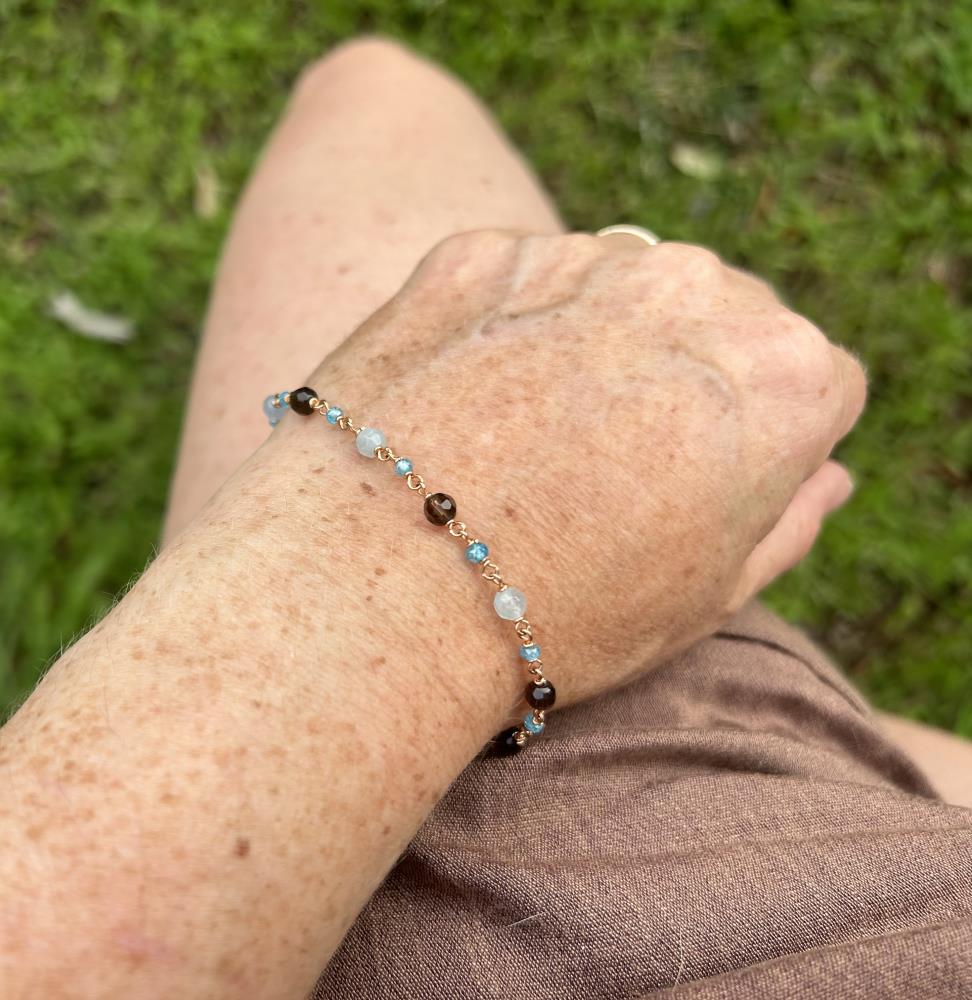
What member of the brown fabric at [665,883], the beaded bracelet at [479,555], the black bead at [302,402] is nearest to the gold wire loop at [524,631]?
the beaded bracelet at [479,555]

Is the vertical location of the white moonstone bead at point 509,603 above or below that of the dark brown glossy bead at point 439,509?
below

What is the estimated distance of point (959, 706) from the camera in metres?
3.02

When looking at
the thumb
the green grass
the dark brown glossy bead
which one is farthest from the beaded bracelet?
the green grass

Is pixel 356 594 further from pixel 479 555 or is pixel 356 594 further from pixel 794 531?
pixel 794 531

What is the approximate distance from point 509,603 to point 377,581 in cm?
18

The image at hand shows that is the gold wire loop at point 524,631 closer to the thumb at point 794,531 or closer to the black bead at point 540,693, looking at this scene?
the black bead at point 540,693

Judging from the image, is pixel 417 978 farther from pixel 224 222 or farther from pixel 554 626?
pixel 224 222

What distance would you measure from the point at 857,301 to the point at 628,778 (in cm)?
238

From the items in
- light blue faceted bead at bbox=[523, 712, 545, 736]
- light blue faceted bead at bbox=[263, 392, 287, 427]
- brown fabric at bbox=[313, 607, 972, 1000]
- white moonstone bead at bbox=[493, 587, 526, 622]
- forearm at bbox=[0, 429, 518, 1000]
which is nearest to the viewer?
forearm at bbox=[0, 429, 518, 1000]

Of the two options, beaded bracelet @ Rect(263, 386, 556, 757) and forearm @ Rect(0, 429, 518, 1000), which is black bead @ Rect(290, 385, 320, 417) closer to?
beaded bracelet @ Rect(263, 386, 556, 757)

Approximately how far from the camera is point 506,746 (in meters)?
1.38

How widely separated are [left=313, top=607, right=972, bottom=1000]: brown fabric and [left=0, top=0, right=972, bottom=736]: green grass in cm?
180

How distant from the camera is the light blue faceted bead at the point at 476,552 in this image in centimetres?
127

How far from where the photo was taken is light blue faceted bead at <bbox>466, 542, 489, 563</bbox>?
49.9 inches
